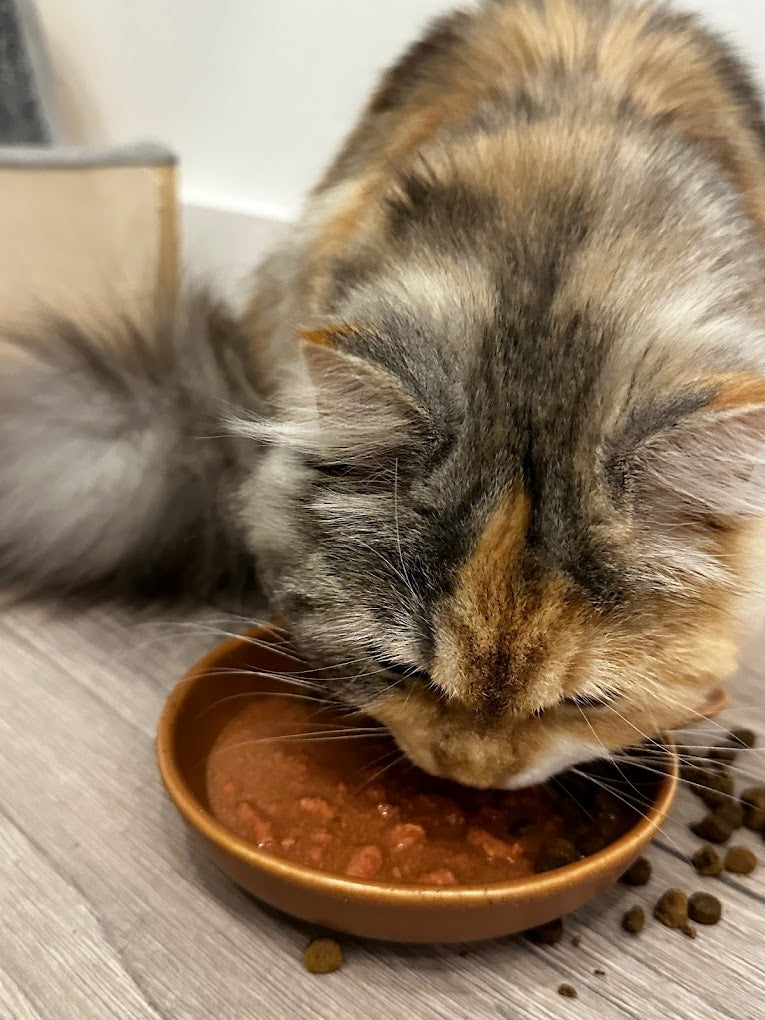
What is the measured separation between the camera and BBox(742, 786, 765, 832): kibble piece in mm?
1047

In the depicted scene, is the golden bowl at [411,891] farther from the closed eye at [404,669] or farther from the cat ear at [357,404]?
the cat ear at [357,404]

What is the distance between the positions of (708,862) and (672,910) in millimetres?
93

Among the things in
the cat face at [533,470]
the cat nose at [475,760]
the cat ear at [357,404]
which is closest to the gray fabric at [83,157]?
the cat face at [533,470]

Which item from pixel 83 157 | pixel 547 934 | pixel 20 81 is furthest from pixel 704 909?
pixel 20 81

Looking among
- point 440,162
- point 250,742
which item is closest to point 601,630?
point 250,742

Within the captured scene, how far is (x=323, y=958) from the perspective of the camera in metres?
0.85

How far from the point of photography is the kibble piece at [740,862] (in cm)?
99

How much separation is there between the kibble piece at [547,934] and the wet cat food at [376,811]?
0.07 meters

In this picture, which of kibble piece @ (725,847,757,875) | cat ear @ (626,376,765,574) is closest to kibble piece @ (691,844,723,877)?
kibble piece @ (725,847,757,875)

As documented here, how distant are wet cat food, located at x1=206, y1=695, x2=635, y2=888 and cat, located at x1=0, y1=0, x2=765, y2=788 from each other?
0.10 meters

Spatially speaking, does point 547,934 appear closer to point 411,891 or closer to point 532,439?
point 411,891

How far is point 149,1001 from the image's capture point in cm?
83

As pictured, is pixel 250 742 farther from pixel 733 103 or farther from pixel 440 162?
pixel 733 103

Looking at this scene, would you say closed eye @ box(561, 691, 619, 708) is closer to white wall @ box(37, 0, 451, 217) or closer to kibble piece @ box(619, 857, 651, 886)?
kibble piece @ box(619, 857, 651, 886)
